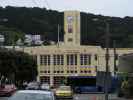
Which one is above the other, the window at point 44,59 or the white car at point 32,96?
the white car at point 32,96

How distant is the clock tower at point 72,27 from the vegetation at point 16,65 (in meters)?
27.2

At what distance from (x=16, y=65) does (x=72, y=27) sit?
39497 millimetres

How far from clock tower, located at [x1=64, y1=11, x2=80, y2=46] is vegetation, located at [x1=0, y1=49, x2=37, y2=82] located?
2717cm

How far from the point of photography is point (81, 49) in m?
116

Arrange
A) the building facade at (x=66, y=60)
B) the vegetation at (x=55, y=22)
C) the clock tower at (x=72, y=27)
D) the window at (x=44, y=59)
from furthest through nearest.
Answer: the clock tower at (x=72, y=27) < the window at (x=44, y=59) < the building facade at (x=66, y=60) < the vegetation at (x=55, y=22)

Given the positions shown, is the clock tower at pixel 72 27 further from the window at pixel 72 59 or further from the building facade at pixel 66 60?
the building facade at pixel 66 60

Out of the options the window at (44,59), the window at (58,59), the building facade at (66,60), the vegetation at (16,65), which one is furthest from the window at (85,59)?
the vegetation at (16,65)

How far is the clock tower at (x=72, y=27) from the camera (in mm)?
121125

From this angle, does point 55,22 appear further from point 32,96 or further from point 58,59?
point 32,96

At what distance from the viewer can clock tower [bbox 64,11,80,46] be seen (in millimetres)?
121125

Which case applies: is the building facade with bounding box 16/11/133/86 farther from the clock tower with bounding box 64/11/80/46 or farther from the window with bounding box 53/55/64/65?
the clock tower with bounding box 64/11/80/46

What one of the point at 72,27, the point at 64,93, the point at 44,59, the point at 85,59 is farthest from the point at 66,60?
the point at 64,93

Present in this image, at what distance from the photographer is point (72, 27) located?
122m

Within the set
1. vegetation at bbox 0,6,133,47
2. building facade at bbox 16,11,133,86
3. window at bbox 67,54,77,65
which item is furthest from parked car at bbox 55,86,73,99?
window at bbox 67,54,77,65
